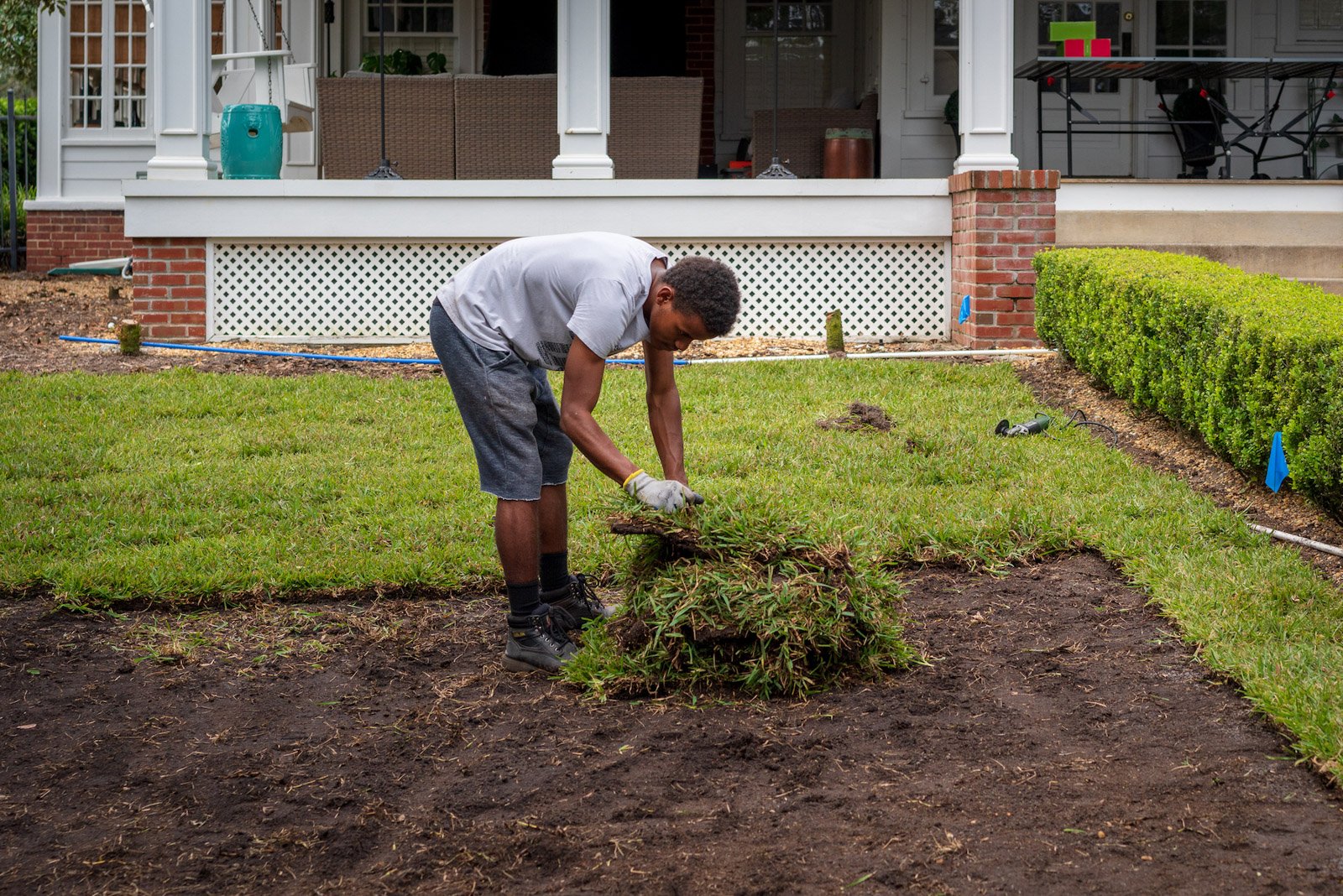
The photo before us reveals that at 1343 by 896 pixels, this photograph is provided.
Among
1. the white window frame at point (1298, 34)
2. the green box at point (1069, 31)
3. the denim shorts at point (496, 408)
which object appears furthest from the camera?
the white window frame at point (1298, 34)

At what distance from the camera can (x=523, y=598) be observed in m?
3.89

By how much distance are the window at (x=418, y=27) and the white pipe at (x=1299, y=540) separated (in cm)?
1060

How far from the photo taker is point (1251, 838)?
2.71 m

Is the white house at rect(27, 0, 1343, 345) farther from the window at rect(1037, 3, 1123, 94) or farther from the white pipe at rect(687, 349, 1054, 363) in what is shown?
the white pipe at rect(687, 349, 1054, 363)

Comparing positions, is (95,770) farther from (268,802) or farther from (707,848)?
(707,848)

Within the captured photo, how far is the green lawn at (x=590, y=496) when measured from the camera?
423 centimetres

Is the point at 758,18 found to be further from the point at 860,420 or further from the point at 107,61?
the point at 860,420

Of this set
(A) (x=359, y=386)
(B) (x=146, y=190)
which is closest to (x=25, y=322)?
(B) (x=146, y=190)

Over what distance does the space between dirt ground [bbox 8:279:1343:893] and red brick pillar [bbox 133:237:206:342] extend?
18.2 ft

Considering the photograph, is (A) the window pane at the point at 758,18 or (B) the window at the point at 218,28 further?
(A) the window pane at the point at 758,18

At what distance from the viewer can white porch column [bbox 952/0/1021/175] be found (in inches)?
375

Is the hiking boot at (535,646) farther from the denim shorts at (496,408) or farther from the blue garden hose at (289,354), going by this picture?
the blue garden hose at (289,354)

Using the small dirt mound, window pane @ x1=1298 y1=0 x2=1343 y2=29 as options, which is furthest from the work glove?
window pane @ x1=1298 y1=0 x2=1343 y2=29

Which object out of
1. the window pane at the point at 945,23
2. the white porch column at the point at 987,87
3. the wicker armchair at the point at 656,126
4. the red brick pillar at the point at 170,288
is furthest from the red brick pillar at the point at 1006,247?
the red brick pillar at the point at 170,288
